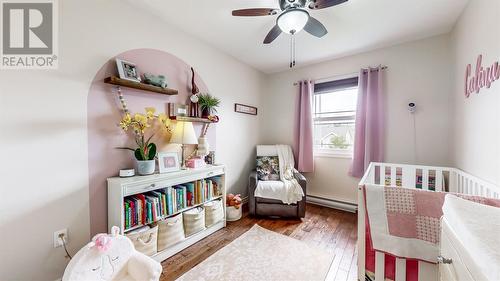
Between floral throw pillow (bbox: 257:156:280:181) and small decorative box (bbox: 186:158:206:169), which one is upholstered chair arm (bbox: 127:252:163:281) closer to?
small decorative box (bbox: 186:158:206:169)

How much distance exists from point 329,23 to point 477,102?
4.90 feet

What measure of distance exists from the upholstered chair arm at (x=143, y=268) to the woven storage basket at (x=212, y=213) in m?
0.92

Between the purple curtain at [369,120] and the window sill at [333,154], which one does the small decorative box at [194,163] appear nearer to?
the window sill at [333,154]

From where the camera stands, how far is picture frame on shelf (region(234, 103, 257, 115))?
10.1 ft

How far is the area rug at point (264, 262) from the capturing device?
1550 millimetres

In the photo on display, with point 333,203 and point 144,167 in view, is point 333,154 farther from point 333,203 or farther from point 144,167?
point 144,167

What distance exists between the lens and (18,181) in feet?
4.17

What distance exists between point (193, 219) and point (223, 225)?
54 cm

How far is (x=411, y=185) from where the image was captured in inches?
88.2

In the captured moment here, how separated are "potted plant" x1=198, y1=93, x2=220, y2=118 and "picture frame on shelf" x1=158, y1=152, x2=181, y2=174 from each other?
72 cm

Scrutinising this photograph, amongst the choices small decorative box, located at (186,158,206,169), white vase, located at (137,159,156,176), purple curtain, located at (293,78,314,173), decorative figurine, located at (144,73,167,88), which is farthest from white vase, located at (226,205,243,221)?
decorative figurine, located at (144,73,167,88)

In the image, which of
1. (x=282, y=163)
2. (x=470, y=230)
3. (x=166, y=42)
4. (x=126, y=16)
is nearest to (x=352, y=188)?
(x=282, y=163)

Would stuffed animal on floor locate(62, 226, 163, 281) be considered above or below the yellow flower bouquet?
below

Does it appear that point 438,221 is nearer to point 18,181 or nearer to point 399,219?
point 399,219
